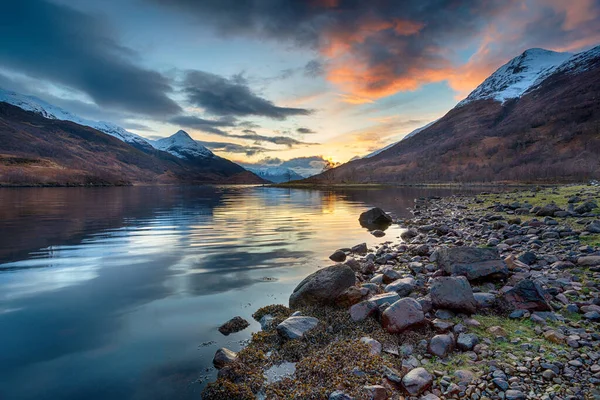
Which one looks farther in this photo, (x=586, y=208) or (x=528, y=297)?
(x=586, y=208)

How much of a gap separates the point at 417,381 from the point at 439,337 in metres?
1.61

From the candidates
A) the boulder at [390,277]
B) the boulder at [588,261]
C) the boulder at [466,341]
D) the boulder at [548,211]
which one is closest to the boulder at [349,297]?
the boulder at [390,277]

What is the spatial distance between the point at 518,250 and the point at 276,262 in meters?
11.5

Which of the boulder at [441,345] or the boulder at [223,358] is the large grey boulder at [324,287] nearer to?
the boulder at [223,358]

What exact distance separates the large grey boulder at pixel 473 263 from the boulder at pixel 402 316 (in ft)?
11.3

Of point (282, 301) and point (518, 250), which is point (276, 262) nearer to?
point (282, 301)

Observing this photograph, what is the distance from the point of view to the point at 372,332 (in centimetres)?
789

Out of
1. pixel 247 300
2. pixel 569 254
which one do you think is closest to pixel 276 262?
pixel 247 300

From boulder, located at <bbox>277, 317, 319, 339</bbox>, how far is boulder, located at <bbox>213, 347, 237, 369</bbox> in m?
1.29

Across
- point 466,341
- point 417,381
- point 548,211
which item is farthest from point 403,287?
A: point 548,211

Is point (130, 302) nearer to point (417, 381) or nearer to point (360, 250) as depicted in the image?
point (417, 381)

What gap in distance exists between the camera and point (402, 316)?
25.6 ft

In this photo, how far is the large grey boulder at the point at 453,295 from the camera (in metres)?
8.45

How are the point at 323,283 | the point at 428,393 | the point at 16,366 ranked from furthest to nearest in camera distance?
1. the point at 323,283
2. the point at 16,366
3. the point at 428,393
